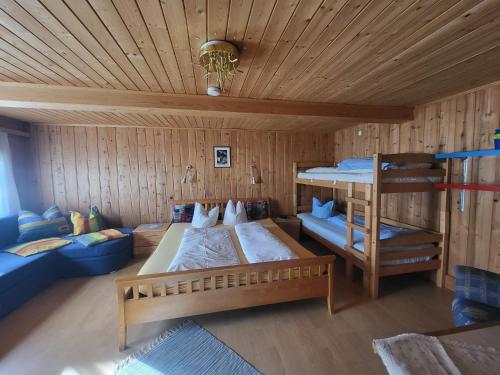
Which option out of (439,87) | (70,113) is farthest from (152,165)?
(439,87)

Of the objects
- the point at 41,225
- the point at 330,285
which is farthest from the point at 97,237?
the point at 330,285

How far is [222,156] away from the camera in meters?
4.01

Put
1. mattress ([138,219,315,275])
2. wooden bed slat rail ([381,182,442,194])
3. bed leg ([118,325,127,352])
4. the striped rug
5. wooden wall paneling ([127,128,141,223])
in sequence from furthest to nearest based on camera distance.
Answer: wooden wall paneling ([127,128,141,223])
wooden bed slat rail ([381,182,442,194])
mattress ([138,219,315,275])
bed leg ([118,325,127,352])
the striped rug

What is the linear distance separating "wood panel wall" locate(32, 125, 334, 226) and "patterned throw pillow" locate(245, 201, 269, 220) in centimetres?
22

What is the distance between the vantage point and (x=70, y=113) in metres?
2.88

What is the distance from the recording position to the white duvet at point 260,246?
2191 millimetres

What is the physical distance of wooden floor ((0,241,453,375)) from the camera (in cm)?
159

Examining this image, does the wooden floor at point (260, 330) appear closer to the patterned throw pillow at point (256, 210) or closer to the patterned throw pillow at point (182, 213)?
the patterned throw pillow at point (182, 213)

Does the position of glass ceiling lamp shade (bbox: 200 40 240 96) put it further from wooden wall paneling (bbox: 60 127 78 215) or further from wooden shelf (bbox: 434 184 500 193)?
wooden wall paneling (bbox: 60 127 78 215)

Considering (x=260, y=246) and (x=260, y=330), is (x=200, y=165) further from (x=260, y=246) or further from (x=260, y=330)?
(x=260, y=330)

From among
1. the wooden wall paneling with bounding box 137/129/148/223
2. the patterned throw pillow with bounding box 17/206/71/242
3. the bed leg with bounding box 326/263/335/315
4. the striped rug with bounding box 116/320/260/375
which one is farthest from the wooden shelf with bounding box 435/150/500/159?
the patterned throw pillow with bounding box 17/206/71/242

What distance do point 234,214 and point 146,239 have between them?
147 cm

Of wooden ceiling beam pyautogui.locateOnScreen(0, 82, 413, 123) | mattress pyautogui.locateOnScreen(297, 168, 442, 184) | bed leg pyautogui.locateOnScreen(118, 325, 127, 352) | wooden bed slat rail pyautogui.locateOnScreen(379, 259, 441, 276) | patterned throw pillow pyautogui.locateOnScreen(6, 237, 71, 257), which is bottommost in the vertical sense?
bed leg pyautogui.locateOnScreen(118, 325, 127, 352)

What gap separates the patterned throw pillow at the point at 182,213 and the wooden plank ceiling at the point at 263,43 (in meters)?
2.16
